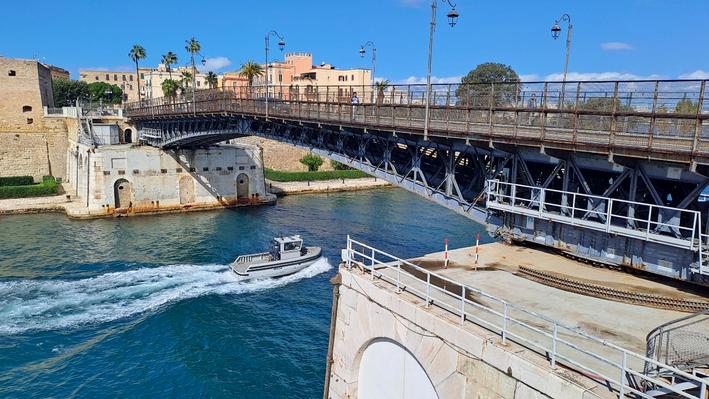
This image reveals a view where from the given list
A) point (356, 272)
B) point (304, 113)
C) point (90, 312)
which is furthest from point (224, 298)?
point (356, 272)

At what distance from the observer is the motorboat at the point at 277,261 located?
30283mm

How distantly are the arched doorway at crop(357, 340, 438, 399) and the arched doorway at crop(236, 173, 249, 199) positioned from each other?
140ft

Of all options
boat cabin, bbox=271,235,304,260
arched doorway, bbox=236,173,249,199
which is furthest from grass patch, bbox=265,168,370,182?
boat cabin, bbox=271,235,304,260

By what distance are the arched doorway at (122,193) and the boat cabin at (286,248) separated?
79.2 ft

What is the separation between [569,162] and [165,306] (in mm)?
20650

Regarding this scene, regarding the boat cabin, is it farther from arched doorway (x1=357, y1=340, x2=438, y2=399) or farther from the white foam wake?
arched doorway (x1=357, y1=340, x2=438, y2=399)

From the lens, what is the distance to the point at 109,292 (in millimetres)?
27719

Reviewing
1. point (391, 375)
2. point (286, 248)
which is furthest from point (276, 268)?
point (391, 375)

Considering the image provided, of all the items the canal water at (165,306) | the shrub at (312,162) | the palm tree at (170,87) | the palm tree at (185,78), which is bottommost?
the canal water at (165,306)

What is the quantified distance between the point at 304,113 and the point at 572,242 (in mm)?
17982

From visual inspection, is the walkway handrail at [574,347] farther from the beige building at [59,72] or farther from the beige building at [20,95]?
the beige building at [59,72]

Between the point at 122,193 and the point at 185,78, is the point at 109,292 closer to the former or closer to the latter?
the point at 122,193

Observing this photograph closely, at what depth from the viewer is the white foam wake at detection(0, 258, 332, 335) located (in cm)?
2436

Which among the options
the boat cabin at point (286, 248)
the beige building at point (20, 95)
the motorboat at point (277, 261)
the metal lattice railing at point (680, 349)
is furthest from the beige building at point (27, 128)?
the metal lattice railing at point (680, 349)
